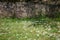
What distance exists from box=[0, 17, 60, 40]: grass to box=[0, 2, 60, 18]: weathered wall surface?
900 mm

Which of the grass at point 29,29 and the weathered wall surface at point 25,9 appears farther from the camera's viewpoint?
the weathered wall surface at point 25,9

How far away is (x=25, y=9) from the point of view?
63.7 ft

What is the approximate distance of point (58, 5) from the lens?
2009cm

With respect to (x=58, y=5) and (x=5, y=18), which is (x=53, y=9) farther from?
(x=5, y=18)

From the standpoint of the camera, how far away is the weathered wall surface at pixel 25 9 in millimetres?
19266

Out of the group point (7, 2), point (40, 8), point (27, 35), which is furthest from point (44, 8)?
point (27, 35)

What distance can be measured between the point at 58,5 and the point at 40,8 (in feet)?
7.31

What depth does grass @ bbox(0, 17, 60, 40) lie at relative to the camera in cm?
1466

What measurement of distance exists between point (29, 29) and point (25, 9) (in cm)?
392

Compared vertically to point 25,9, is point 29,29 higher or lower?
lower

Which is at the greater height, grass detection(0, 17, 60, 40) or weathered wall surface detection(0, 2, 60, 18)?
weathered wall surface detection(0, 2, 60, 18)

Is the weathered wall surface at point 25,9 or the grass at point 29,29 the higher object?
the weathered wall surface at point 25,9

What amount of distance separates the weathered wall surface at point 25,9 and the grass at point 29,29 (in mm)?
900

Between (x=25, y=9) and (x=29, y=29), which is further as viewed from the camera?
(x=25, y=9)
